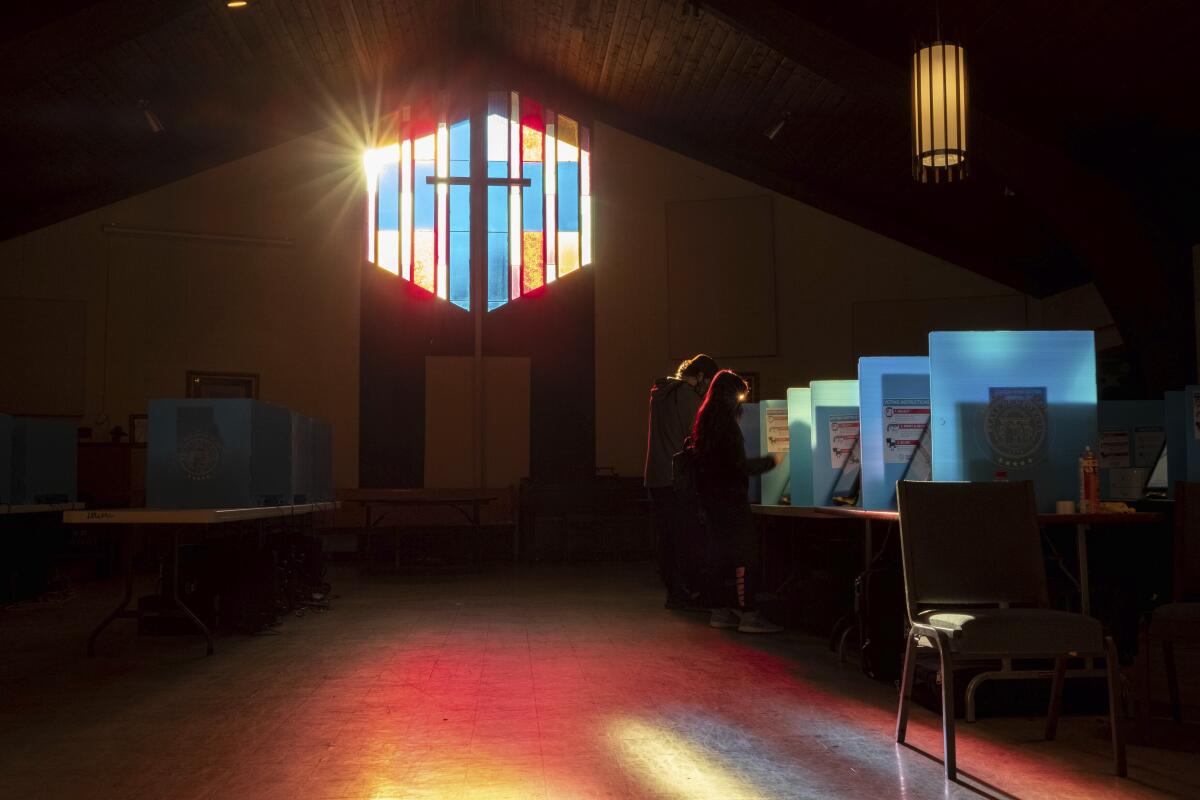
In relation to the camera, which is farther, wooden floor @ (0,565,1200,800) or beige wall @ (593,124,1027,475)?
beige wall @ (593,124,1027,475)

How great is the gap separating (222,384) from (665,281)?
16.3 feet

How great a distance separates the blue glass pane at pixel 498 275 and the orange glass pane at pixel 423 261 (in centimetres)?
63

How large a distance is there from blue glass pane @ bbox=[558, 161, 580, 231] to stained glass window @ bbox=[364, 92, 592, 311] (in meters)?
0.01

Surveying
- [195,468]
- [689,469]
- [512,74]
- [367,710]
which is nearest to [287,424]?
[195,468]

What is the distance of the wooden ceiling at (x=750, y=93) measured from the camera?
728 cm

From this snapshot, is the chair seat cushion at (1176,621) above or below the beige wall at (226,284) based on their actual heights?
below

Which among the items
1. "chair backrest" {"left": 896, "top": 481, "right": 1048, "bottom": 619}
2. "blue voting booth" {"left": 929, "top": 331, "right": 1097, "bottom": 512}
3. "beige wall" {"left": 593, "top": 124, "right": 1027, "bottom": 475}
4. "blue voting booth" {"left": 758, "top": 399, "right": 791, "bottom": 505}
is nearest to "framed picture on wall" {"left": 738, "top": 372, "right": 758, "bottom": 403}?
"beige wall" {"left": 593, "top": 124, "right": 1027, "bottom": 475}

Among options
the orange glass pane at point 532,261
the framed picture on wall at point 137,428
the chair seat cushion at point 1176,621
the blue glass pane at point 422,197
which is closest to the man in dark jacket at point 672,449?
the chair seat cushion at point 1176,621

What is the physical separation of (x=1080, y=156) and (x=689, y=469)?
15.6 feet

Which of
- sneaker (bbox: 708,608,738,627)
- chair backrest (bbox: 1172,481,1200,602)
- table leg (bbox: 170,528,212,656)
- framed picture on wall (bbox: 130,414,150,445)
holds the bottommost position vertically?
sneaker (bbox: 708,608,738,627)

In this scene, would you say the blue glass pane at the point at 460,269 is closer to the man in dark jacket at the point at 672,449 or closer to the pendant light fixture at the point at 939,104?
the man in dark jacket at the point at 672,449

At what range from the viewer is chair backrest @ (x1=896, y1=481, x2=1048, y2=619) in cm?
312

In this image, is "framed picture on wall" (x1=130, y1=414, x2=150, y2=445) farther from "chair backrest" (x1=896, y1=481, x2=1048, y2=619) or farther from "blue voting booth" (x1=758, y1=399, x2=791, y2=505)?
"chair backrest" (x1=896, y1=481, x2=1048, y2=619)

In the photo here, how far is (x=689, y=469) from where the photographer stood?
18.8ft
